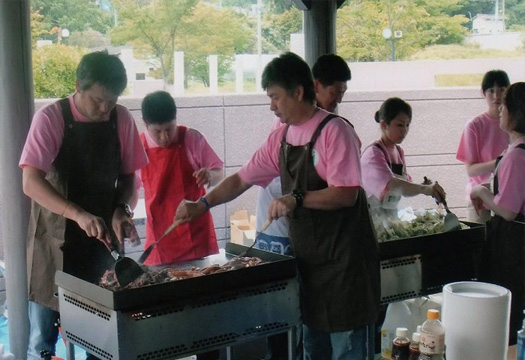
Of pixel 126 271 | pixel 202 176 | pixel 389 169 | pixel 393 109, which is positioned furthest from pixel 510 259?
pixel 126 271

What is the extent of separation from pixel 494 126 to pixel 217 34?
5.43 metres

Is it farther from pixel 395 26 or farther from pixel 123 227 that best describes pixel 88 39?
pixel 123 227

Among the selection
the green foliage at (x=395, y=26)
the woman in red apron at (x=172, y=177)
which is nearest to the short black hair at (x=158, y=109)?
the woman in red apron at (x=172, y=177)

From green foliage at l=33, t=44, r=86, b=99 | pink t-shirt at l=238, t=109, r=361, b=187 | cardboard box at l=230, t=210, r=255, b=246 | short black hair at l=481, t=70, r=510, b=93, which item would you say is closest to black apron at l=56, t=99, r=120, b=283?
pink t-shirt at l=238, t=109, r=361, b=187

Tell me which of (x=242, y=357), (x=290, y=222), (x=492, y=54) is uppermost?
(x=492, y=54)

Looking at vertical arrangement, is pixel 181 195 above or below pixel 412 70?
below

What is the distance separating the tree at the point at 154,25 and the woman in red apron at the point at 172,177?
555 centimetres

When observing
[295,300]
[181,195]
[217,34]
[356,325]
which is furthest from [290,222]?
[217,34]

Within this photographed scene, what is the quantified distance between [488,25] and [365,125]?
4653mm

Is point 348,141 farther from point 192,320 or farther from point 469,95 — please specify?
point 469,95

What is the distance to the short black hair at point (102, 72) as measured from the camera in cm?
290

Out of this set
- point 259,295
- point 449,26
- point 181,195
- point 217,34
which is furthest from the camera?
point 449,26

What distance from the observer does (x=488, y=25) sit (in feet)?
36.6

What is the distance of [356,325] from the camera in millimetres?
2816
